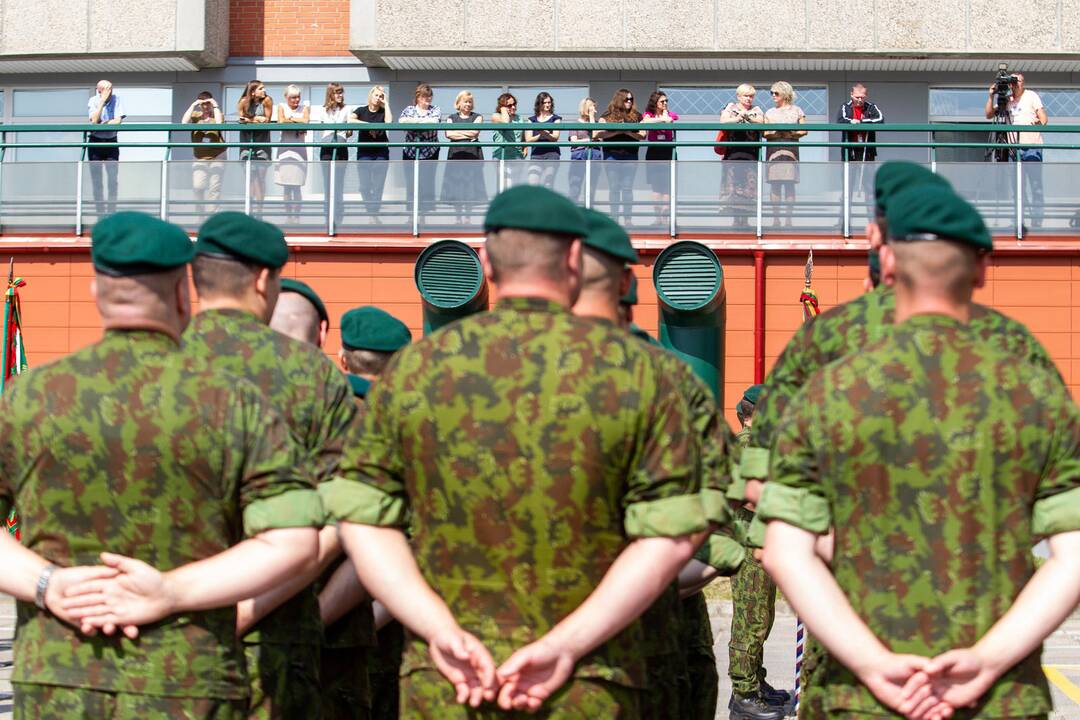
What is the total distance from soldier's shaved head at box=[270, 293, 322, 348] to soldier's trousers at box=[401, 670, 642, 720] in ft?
7.66

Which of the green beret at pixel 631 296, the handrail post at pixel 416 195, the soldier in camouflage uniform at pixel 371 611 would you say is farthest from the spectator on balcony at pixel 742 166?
the soldier in camouflage uniform at pixel 371 611

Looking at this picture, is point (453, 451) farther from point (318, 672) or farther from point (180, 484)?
point (318, 672)

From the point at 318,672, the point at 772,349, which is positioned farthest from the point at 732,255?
the point at 318,672

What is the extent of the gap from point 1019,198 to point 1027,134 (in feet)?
2.66

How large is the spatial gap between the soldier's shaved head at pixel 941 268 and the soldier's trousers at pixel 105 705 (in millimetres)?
2001

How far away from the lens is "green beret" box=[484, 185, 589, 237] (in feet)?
13.4

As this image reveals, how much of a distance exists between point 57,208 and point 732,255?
287 inches

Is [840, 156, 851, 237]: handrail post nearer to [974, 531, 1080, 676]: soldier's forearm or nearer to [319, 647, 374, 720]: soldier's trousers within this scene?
[319, 647, 374, 720]: soldier's trousers

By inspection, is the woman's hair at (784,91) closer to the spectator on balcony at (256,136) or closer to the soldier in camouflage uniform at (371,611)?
the spectator on balcony at (256,136)

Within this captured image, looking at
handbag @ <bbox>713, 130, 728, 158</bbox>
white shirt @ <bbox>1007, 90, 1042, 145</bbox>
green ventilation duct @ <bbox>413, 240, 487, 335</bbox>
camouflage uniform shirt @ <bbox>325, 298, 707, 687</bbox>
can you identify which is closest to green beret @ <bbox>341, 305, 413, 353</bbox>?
camouflage uniform shirt @ <bbox>325, 298, 707, 687</bbox>

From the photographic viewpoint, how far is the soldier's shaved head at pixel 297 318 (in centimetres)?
621

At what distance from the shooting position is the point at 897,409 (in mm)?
3941

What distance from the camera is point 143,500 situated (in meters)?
4.08

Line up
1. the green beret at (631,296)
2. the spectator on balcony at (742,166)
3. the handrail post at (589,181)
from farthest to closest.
→ the spectator on balcony at (742,166) → the handrail post at (589,181) → the green beret at (631,296)
